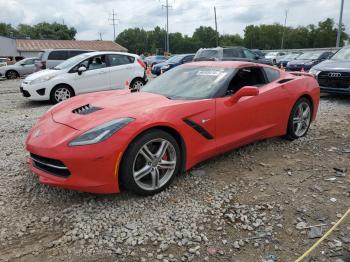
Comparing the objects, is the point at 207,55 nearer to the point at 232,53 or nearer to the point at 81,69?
the point at 232,53

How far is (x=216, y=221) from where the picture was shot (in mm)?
3148

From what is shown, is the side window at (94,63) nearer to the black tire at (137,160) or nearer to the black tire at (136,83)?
the black tire at (136,83)

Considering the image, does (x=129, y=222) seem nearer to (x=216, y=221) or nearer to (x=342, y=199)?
(x=216, y=221)

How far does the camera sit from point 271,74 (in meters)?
5.11

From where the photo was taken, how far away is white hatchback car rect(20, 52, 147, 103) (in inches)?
369

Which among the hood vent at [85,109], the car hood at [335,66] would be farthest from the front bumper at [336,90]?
the hood vent at [85,109]

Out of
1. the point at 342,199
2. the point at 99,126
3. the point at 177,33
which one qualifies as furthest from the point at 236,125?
the point at 177,33

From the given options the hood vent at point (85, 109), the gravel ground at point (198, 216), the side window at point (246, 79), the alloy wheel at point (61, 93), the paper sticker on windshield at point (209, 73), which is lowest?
the gravel ground at point (198, 216)

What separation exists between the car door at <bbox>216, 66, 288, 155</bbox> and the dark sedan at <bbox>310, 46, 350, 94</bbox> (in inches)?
183

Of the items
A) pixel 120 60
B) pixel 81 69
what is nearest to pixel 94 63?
pixel 81 69

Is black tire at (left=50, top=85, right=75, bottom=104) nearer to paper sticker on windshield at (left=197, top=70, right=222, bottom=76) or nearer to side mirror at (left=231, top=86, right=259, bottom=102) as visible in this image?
paper sticker on windshield at (left=197, top=70, right=222, bottom=76)

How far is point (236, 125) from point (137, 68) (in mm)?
7434

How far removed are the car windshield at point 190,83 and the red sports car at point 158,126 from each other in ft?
0.04

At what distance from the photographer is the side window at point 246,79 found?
14.5ft
